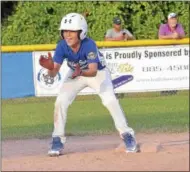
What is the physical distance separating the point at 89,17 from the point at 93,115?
681cm

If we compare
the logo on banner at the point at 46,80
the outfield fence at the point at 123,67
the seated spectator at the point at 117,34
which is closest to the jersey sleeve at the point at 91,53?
the outfield fence at the point at 123,67

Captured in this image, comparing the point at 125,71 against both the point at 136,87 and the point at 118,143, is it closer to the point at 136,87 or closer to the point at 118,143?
the point at 136,87

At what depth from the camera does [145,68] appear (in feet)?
57.7

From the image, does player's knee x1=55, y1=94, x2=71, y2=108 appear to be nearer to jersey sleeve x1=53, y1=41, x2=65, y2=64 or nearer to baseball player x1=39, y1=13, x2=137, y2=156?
baseball player x1=39, y1=13, x2=137, y2=156

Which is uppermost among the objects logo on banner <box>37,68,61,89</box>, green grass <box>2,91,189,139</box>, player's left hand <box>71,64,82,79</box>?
player's left hand <box>71,64,82,79</box>

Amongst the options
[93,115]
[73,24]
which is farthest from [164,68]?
[73,24]

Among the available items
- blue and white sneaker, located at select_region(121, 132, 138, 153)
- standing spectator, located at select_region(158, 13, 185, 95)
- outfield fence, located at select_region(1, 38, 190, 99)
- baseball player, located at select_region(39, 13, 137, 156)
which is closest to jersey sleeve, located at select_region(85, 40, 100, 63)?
baseball player, located at select_region(39, 13, 137, 156)

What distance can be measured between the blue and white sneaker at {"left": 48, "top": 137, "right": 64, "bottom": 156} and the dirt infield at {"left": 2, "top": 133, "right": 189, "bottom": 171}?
8 cm

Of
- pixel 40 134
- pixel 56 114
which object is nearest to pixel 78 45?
pixel 56 114

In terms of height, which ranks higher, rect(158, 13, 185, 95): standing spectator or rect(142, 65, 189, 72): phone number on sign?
rect(158, 13, 185, 95): standing spectator

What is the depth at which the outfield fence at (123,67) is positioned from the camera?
17.2 metres

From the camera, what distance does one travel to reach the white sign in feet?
56.5

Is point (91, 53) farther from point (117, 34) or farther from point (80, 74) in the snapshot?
point (117, 34)

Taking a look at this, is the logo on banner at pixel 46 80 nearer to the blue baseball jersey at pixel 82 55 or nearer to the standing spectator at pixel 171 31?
the standing spectator at pixel 171 31
